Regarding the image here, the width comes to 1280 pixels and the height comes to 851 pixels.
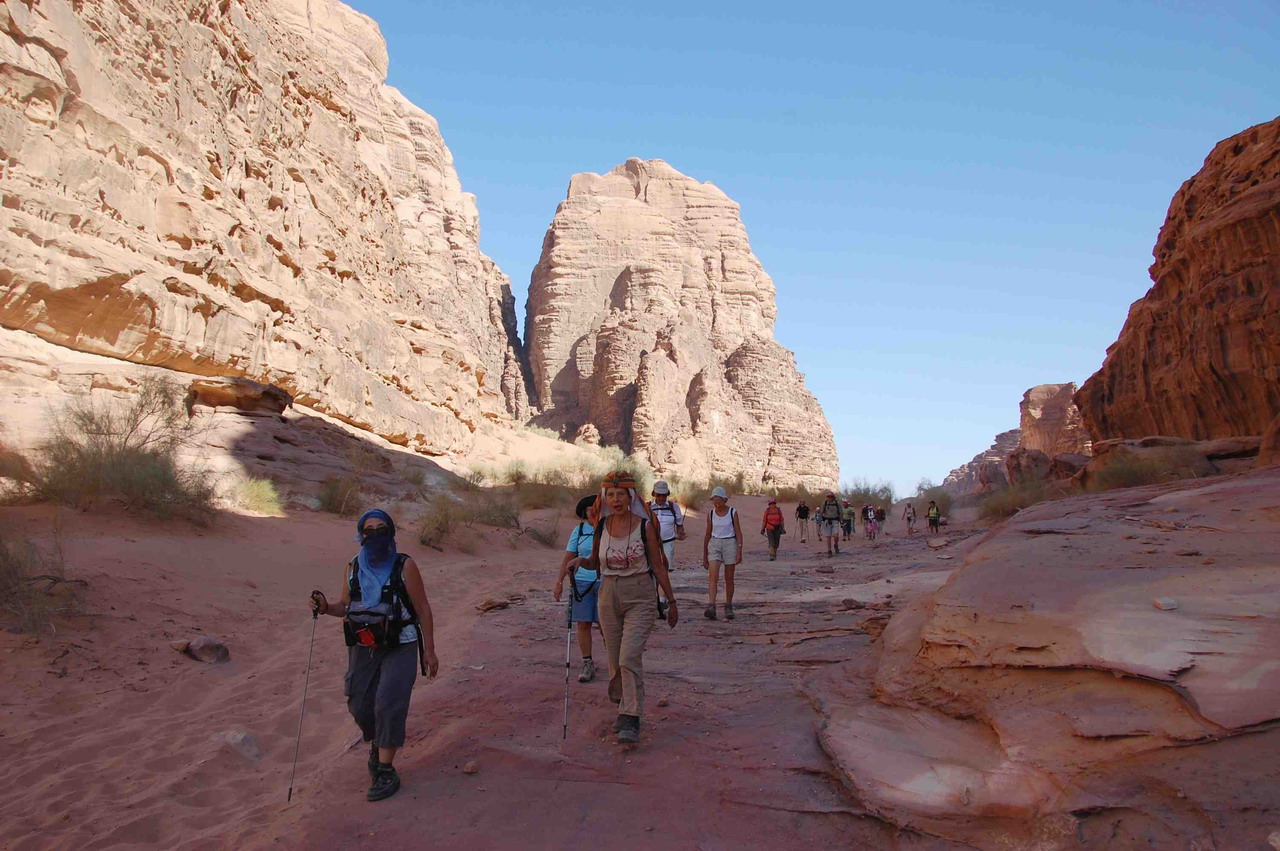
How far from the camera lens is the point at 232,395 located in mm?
16172

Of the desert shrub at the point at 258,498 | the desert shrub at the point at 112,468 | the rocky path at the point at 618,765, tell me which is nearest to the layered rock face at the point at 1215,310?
the rocky path at the point at 618,765

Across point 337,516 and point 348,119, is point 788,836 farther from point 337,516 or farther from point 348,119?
point 348,119

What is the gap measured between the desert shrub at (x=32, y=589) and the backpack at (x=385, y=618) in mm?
3658

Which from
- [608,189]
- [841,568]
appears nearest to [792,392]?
[608,189]

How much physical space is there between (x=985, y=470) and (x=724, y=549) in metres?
34.9

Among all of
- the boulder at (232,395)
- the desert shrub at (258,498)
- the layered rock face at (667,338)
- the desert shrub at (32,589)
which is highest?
the layered rock face at (667,338)

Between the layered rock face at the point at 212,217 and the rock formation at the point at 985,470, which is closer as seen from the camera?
the layered rock face at the point at 212,217

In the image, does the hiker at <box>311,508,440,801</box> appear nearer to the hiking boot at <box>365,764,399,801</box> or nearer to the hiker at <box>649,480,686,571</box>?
the hiking boot at <box>365,764,399,801</box>

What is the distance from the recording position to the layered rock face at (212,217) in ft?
46.3

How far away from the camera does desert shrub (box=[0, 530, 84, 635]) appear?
18.6 ft

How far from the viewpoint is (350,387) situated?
76.9 feet

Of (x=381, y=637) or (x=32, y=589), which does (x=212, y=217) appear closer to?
(x=32, y=589)

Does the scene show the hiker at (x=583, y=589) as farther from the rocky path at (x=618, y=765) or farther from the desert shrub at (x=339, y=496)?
the desert shrub at (x=339, y=496)

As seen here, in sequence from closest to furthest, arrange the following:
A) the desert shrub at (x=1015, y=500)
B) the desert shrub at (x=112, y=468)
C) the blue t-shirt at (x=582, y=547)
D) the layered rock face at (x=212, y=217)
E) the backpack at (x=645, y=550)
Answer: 1. the backpack at (x=645, y=550)
2. the blue t-shirt at (x=582, y=547)
3. the desert shrub at (x=112, y=468)
4. the layered rock face at (x=212, y=217)
5. the desert shrub at (x=1015, y=500)
